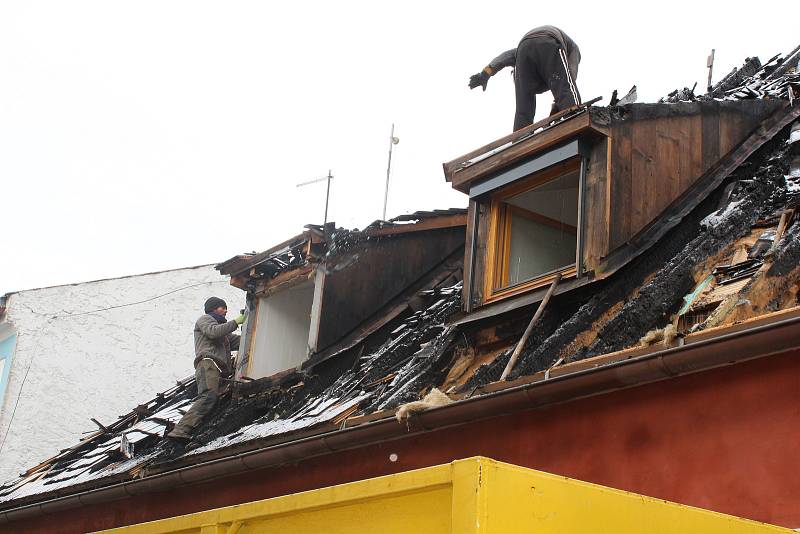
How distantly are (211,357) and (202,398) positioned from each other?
2.04 ft

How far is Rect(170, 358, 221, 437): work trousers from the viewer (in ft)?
41.0

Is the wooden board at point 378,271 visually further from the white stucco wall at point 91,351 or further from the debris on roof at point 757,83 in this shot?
the white stucco wall at point 91,351

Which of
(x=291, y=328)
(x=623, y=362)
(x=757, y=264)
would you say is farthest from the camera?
(x=291, y=328)

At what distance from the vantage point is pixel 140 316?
21875 millimetres

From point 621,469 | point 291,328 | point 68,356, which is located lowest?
point 621,469

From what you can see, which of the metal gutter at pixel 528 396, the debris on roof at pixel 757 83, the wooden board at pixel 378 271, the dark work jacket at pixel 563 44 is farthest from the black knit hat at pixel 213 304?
the debris on roof at pixel 757 83

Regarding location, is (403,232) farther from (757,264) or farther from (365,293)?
(757,264)

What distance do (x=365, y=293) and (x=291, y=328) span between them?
1.43 meters

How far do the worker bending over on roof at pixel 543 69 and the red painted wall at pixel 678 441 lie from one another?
13.1ft

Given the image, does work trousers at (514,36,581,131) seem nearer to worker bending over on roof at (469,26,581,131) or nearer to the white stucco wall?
worker bending over on roof at (469,26,581,131)

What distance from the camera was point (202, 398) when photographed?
42.2ft

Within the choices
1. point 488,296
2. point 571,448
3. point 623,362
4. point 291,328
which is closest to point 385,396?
point 488,296

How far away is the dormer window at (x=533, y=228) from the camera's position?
978cm

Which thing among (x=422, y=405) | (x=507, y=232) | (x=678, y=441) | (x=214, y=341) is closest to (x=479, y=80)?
(x=507, y=232)
